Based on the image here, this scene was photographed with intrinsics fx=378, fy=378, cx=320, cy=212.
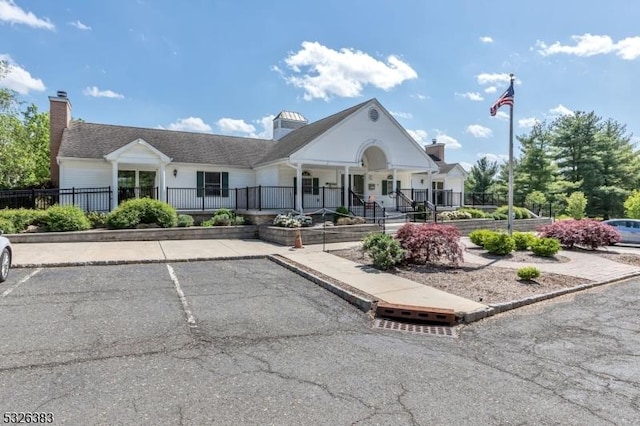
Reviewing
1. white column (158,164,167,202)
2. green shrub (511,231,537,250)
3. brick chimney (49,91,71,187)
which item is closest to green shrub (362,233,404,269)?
green shrub (511,231,537,250)

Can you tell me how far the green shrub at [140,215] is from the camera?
14.8m

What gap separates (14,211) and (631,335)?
17810 millimetres

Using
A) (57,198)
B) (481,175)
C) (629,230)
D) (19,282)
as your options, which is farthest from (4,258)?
(481,175)

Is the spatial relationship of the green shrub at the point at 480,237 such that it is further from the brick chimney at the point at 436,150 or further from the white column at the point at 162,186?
the brick chimney at the point at 436,150

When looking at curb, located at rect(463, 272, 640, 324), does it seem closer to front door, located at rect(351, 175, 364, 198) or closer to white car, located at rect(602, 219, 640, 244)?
white car, located at rect(602, 219, 640, 244)

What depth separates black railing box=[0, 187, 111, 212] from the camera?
1612cm

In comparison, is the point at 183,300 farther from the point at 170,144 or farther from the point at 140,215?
the point at 170,144

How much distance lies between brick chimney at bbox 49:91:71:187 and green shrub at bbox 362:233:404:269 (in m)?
17.7

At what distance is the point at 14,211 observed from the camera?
45.3 feet

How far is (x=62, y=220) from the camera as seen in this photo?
1392cm

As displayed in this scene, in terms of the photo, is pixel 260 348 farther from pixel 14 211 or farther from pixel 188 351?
pixel 14 211

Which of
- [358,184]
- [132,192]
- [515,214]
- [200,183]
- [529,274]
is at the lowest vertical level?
[529,274]

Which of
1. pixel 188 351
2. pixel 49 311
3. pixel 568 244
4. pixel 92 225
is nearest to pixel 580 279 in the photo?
pixel 568 244

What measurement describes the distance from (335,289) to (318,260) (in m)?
3.28
